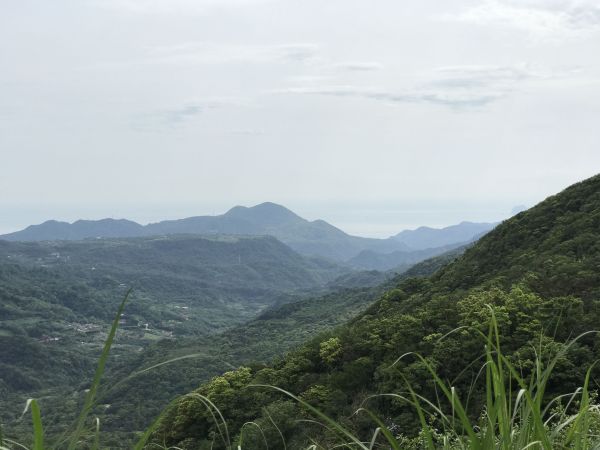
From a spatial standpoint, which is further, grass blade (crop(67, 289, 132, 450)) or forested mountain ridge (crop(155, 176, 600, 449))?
forested mountain ridge (crop(155, 176, 600, 449))

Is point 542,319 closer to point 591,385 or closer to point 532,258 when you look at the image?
point 591,385

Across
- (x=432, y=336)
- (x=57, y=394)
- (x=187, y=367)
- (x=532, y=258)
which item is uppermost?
(x=532, y=258)

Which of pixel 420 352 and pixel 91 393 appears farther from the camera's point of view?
pixel 420 352

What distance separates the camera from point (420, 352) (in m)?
21.6

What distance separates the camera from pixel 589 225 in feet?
115

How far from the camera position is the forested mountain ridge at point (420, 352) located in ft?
59.0

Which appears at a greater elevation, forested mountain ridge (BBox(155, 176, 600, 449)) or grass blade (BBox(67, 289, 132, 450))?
grass blade (BBox(67, 289, 132, 450))

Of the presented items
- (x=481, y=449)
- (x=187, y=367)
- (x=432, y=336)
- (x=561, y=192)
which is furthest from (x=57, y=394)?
(x=481, y=449)

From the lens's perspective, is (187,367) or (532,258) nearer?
(532,258)

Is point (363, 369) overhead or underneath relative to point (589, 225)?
underneath

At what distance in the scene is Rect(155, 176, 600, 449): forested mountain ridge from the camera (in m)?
18.0

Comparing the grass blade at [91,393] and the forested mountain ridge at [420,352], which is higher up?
the grass blade at [91,393]

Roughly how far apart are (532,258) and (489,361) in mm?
35349

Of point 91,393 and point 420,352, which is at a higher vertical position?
point 91,393
